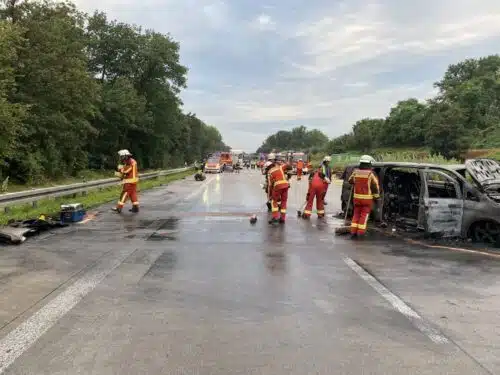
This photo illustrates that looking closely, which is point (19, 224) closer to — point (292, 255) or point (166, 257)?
point (166, 257)

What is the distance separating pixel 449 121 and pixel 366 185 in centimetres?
6532

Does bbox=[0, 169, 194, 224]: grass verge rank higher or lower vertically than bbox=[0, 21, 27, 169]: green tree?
lower

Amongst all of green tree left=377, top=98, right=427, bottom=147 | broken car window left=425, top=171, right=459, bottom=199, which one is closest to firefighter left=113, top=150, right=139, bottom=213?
broken car window left=425, top=171, right=459, bottom=199

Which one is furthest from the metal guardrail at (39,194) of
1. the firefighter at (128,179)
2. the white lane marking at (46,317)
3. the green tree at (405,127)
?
the green tree at (405,127)

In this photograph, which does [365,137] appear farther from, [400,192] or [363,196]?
[363,196]

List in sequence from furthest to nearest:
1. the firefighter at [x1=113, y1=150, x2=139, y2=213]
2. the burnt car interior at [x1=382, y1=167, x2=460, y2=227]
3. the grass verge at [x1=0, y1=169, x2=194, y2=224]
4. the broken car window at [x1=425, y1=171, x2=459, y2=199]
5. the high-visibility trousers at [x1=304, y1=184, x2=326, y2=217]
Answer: the firefighter at [x1=113, y1=150, x2=139, y2=213] → the high-visibility trousers at [x1=304, y1=184, x2=326, y2=217] → the grass verge at [x1=0, y1=169, x2=194, y2=224] → the burnt car interior at [x1=382, y1=167, x2=460, y2=227] → the broken car window at [x1=425, y1=171, x2=459, y2=199]

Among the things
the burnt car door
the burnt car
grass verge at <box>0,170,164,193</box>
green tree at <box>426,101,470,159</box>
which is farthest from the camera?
green tree at <box>426,101,470,159</box>

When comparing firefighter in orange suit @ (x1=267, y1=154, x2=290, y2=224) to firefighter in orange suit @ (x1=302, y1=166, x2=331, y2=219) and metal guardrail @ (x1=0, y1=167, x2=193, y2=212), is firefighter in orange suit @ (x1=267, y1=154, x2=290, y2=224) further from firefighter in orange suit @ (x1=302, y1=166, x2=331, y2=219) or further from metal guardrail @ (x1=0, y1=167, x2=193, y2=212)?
metal guardrail @ (x1=0, y1=167, x2=193, y2=212)

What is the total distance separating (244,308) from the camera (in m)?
5.45

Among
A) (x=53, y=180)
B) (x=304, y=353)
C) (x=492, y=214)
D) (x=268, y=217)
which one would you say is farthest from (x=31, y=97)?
(x=304, y=353)

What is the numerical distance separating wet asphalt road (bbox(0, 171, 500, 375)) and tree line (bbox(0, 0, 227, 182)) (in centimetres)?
1624

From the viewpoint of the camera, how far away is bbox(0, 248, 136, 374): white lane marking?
424 centimetres

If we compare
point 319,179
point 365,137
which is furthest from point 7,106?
point 365,137

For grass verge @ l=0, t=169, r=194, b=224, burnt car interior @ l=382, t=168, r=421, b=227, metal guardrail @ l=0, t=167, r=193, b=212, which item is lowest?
grass verge @ l=0, t=169, r=194, b=224
